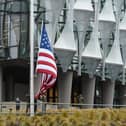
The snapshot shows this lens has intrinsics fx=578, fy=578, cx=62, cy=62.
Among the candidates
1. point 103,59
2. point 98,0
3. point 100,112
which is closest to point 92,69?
point 103,59

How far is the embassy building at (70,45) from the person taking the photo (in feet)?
164

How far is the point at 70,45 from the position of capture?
171ft

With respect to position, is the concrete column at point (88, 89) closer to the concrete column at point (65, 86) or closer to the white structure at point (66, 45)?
the concrete column at point (65, 86)

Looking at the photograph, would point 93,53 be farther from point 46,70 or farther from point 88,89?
point 46,70

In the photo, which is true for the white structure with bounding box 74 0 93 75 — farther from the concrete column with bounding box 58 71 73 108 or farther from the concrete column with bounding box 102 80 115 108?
the concrete column with bounding box 102 80 115 108

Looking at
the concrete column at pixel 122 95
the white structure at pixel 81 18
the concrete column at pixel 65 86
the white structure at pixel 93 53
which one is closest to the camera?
the concrete column at pixel 65 86

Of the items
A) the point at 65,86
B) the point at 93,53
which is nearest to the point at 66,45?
the point at 65,86

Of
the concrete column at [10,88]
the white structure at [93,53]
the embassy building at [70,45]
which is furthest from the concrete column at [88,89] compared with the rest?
the concrete column at [10,88]

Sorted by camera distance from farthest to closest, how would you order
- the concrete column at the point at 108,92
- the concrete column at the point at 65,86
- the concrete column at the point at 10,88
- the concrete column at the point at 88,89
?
the concrete column at the point at 108,92 → the concrete column at the point at 88,89 → the concrete column at the point at 10,88 → the concrete column at the point at 65,86

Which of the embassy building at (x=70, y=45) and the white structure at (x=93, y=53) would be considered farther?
the white structure at (x=93, y=53)

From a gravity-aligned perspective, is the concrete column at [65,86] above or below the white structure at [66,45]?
below

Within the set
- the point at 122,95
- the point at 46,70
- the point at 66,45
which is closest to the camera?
the point at 46,70

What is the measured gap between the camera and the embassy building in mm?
50094

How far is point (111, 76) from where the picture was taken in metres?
61.2
